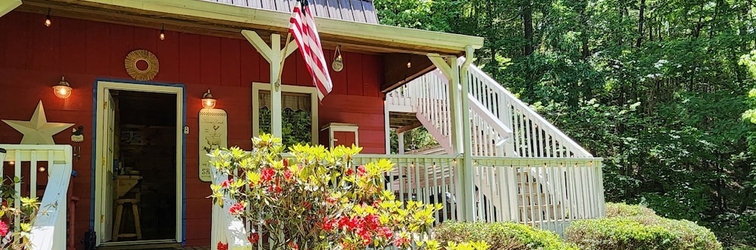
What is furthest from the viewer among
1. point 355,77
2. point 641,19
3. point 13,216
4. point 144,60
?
point 641,19

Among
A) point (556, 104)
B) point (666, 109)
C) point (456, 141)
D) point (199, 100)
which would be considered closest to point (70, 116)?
point (199, 100)

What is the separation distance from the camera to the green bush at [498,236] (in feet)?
17.0

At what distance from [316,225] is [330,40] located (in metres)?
2.33

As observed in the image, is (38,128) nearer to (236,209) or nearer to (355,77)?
(236,209)

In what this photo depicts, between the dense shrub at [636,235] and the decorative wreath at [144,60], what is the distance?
492 centimetres

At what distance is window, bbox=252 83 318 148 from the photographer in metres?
6.83

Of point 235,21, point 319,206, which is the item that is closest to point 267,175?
point 319,206

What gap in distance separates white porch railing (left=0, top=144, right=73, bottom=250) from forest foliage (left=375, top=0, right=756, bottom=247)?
424 inches

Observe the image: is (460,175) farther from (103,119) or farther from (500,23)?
(500,23)

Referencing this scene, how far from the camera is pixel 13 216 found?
3506 mm

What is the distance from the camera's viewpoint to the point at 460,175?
5.84 metres

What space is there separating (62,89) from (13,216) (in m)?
2.56

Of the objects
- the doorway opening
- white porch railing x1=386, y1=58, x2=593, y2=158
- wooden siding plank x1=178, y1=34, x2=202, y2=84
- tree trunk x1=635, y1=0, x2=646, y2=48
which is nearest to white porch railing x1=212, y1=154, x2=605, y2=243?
white porch railing x1=386, y1=58, x2=593, y2=158

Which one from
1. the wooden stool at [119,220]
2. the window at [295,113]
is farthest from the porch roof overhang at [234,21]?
the wooden stool at [119,220]
